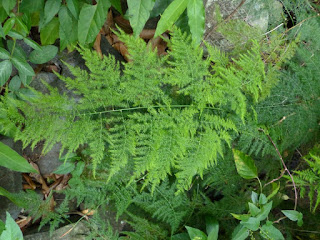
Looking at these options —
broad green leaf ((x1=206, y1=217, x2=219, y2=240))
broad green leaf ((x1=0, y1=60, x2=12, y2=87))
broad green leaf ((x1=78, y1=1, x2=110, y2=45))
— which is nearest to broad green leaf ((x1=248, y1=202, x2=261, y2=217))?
broad green leaf ((x1=206, y1=217, x2=219, y2=240))

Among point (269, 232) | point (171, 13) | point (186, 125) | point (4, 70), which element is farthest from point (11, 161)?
point (269, 232)

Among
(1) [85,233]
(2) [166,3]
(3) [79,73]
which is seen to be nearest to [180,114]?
(3) [79,73]

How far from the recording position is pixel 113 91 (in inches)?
62.0

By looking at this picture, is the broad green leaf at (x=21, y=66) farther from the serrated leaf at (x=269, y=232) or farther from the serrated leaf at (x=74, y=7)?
the serrated leaf at (x=269, y=232)

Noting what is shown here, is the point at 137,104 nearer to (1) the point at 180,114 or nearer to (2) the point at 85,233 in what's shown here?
(1) the point at 180,114

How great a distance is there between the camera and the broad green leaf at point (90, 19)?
5.42 ft

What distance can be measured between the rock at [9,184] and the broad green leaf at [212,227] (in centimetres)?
134

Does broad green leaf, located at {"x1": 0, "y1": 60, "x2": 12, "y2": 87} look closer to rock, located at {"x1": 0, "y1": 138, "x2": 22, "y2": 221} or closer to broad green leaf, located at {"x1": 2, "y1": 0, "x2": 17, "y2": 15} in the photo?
broad green leaf, located at {"x1": 2, "y1": 0, "x2": 17, "y2": 15}

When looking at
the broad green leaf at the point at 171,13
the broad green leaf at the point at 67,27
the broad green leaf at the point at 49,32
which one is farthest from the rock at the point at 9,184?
the broad green leaf at the point at 171,13

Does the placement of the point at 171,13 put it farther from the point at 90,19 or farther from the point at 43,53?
the point at 43,53

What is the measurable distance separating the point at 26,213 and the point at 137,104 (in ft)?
4.70

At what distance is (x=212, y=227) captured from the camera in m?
1.90

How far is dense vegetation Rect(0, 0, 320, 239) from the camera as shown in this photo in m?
1.51

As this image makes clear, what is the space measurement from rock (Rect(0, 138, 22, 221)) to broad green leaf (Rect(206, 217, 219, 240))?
4.40 ft
